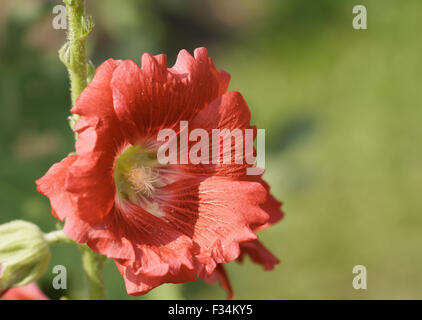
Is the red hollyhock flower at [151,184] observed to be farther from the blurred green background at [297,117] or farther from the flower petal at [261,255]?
the blurred green background at [297,117]

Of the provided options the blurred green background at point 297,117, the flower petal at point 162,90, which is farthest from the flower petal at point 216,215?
the blurred green background at point 297,117

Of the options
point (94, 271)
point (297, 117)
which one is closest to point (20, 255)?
point (94, 271)

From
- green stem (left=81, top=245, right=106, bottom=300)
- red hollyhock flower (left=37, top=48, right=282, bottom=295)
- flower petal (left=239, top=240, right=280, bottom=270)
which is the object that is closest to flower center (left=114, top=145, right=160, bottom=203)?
red hollyhock flower (left=37, top=48, right=282, bottom=295)

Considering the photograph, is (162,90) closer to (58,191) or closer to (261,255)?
(58,191)

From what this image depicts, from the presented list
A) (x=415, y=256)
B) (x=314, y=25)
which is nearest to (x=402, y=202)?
(x=415, y=256)

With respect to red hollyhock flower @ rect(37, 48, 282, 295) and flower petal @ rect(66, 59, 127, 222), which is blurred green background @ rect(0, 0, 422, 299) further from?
flower petal @ rect(66, 59, 127, 222)

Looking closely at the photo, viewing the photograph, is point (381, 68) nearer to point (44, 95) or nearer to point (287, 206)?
point (287, 206)
